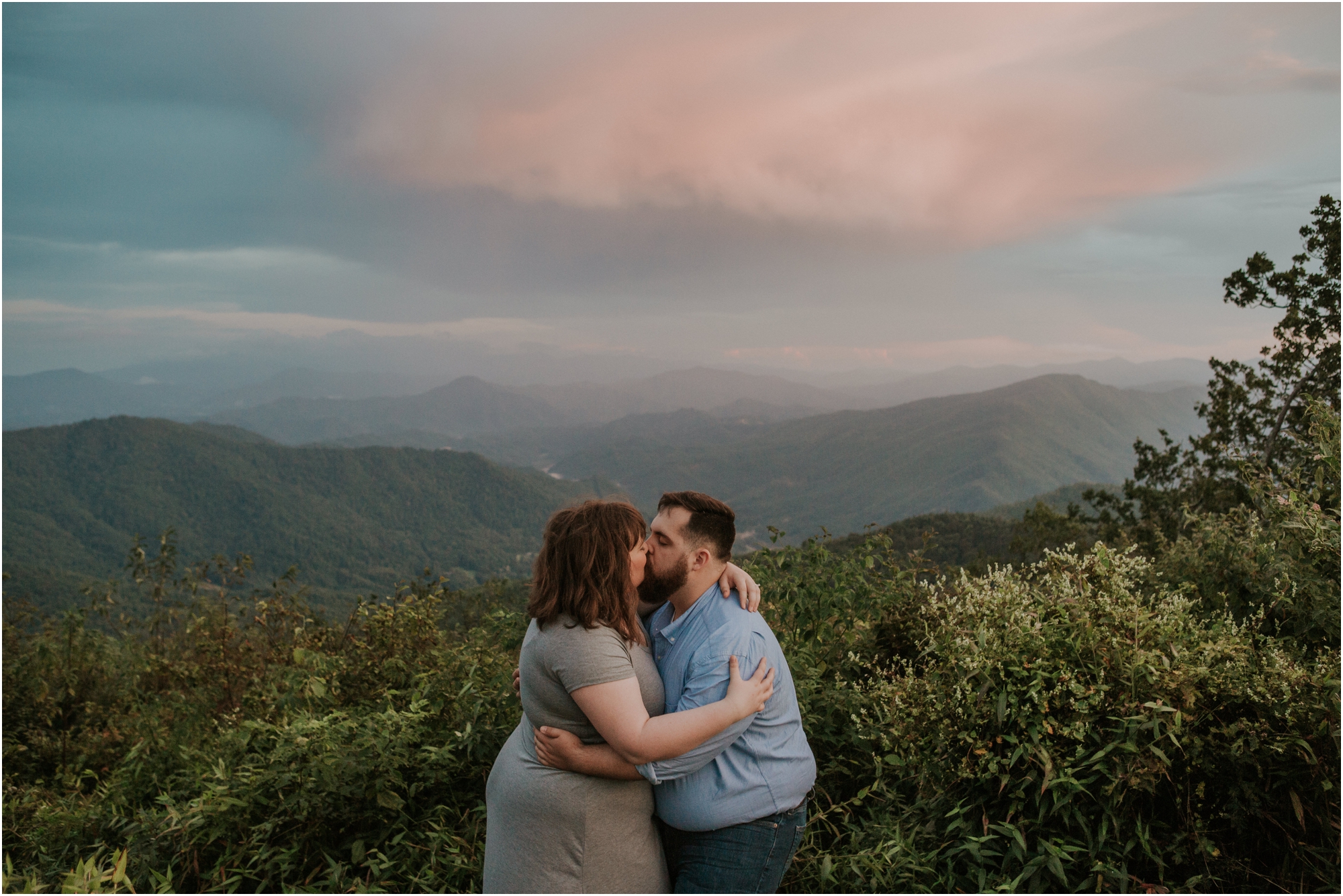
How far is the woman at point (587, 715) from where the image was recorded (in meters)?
1.90

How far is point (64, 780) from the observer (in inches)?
211

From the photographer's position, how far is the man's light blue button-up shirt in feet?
6.70

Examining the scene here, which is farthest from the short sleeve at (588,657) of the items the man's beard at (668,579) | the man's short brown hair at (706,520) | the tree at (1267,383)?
the tree at (1267,383)

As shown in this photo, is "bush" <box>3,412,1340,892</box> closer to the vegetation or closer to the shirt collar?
the vegetation

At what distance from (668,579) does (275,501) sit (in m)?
152

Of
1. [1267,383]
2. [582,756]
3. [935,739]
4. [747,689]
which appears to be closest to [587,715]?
[582,756]

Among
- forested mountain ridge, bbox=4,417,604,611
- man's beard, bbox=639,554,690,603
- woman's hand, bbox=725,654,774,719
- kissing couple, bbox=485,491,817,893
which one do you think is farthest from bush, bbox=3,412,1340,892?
forested mountain ridge, bbox=4,417,604,611

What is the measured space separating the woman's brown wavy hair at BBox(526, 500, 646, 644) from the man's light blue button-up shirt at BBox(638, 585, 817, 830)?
18 centimetres

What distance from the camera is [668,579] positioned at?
2.26 meters

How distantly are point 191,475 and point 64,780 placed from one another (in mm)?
160000

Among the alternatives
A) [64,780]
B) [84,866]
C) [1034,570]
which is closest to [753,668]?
[1034,570]

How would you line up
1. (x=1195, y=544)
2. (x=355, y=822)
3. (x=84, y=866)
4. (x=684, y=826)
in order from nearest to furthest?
(x=684, y=826) → (x=84, y=866) → (x=355, y=822) → (x=1195, y=544)

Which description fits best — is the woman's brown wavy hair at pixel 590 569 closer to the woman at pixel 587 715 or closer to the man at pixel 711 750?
the woman at pixel 587 715

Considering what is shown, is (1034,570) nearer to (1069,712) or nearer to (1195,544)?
(1069,712)
